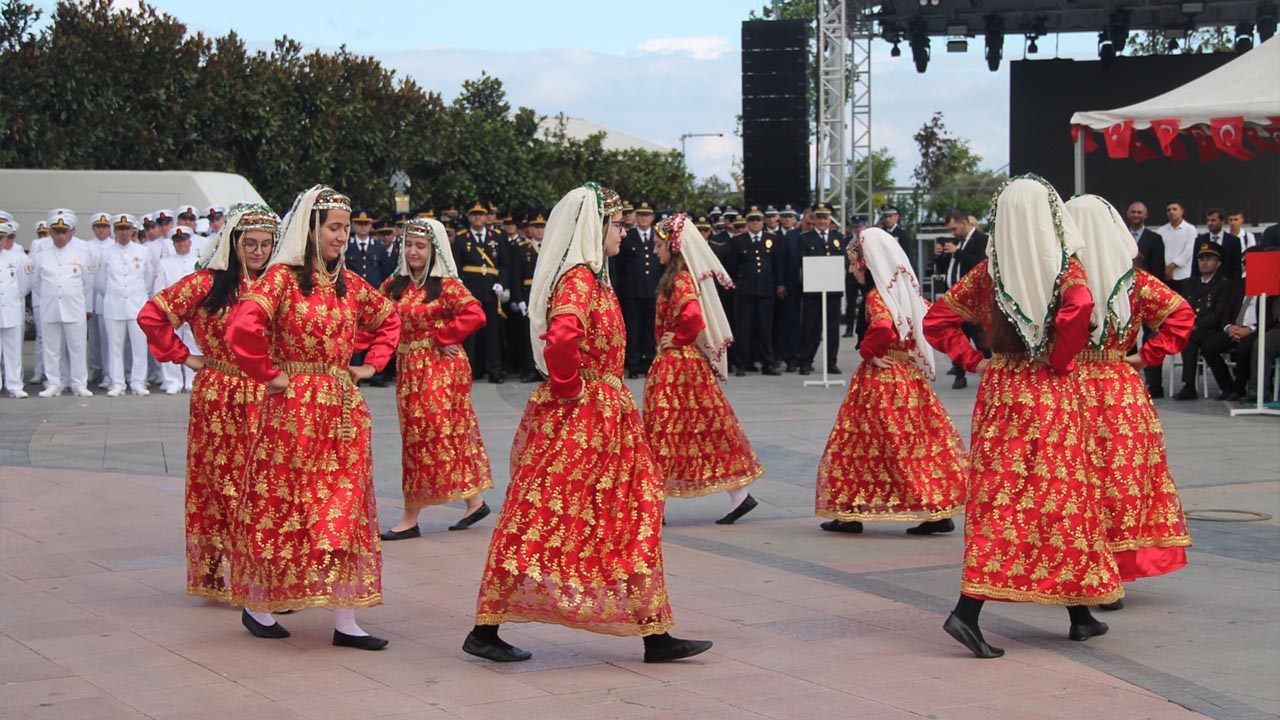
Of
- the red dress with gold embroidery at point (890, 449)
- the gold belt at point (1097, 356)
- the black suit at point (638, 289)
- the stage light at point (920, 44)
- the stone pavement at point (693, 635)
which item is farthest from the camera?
the stage light at point (920, 44)

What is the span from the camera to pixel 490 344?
739 inches

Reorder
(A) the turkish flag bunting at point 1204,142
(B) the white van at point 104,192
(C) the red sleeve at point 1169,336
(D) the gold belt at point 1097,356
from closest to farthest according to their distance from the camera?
(D) the gold belt at point 1097,356, (C) the red sleeve at point 1169,336, (A) the turkish flag bunting at point 1204,142, (B) the white van at point 104,192

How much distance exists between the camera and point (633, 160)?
37.4m

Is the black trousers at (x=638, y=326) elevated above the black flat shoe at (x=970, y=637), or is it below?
above

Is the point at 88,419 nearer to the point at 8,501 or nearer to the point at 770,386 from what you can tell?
the point at 8,501

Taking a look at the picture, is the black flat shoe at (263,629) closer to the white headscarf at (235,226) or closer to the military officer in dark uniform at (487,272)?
the white headscarf at (235,226)

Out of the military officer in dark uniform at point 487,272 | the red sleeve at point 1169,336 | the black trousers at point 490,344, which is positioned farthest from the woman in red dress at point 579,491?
the black trousers at point 490,344

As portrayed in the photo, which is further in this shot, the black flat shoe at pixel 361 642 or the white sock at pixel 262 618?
the white sock at pixel 262 618

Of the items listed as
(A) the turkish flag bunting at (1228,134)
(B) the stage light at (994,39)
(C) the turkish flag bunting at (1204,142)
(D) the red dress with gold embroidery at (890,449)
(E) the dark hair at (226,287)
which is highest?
(B) the stage light at (994,39)

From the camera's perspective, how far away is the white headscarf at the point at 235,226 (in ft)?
24.6

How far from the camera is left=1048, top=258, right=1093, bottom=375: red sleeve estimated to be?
627 cm

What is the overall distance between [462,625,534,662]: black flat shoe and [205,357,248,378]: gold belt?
6.70ft

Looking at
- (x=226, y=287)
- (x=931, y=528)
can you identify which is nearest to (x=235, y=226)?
(x=226, y=287)

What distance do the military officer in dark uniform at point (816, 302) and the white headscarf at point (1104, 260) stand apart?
1267cm
